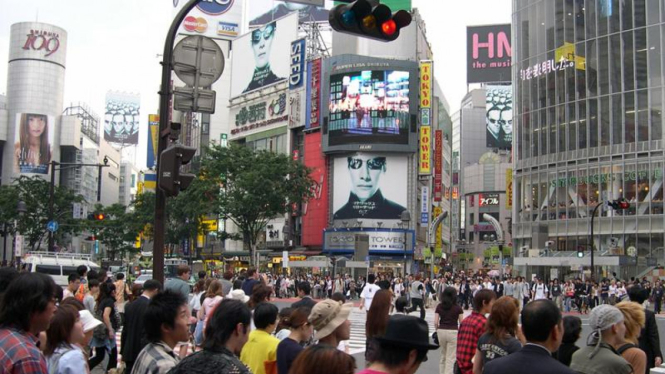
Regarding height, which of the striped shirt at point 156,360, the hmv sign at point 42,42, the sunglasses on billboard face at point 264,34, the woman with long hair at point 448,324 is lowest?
the woman with long hair at point 448,324

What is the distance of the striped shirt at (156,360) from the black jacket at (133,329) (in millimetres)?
3951

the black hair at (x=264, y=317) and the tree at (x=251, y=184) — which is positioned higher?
the tree at (x=251, y=184)

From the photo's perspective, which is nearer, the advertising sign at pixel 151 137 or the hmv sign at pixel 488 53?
the advertising sign at pixel 151 137

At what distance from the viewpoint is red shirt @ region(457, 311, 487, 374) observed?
29.0ft

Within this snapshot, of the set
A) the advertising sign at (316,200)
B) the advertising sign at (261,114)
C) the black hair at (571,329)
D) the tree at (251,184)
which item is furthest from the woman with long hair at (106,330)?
the advertising sign at (261,114)

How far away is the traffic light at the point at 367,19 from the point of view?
8250 mm

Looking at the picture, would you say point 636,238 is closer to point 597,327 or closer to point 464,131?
point 597,327

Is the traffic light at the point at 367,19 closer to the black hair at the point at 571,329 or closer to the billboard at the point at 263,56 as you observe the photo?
the black hair at the point at 571,329

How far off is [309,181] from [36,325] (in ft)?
175

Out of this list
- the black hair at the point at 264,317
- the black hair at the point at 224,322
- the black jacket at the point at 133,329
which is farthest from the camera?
the black jacket at the point at 133,329

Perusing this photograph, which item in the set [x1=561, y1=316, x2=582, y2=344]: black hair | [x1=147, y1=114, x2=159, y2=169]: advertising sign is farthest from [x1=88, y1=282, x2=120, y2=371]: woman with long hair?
[x1=147, y1=114, x2=159, y2=169]: advertising sign

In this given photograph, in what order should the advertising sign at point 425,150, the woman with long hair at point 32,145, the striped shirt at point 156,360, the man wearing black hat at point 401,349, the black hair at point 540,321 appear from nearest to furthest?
the man wearing black hat at point 401,349, the striped shirt at point 156,360, the black hair at point 540,321, the advertising sign at point 425,150, the woman with long hair at point 32,145

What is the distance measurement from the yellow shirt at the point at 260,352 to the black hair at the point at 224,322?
1773 mm

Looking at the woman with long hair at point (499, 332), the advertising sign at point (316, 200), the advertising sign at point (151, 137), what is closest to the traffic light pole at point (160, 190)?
the woman with long hair at point (499, 332)
